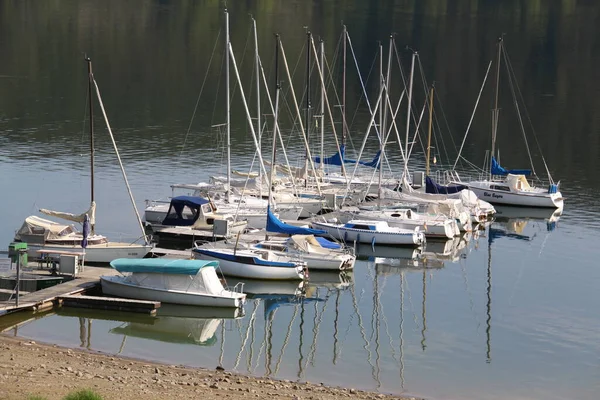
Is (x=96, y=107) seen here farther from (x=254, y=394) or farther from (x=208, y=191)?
(x=254, y=394)

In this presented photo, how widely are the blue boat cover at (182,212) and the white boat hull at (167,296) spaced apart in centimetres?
1171

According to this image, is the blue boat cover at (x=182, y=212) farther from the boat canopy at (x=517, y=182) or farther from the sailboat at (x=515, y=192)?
the boat canopy at (x=517, y=182)

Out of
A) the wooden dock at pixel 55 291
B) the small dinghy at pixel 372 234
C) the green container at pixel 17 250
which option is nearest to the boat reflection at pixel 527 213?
the small dinghy at pixel 372 234

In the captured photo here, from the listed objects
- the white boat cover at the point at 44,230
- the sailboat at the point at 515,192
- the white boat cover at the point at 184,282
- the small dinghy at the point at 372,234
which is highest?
the sailboat at the point at 515,192

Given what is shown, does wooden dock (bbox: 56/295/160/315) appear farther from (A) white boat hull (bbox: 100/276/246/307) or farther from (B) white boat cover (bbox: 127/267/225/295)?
(B) white boat cover (bbox: 127/267/225/295)

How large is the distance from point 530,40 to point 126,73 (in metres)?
64.4

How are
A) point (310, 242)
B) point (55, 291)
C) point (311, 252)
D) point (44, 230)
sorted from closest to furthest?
point (55, 291)
point (44, 230)
point (311, 252)
point (310, 242)

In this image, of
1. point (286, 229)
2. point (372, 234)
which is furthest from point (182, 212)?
point (372, 234)

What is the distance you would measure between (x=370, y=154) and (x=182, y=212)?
31366 mm

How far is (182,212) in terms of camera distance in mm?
51719

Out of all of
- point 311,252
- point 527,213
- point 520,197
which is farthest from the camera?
point 520,197

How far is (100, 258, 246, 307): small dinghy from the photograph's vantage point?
3928cm

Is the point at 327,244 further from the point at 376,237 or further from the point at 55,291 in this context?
the point at 55,291

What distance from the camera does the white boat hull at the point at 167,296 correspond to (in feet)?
129
